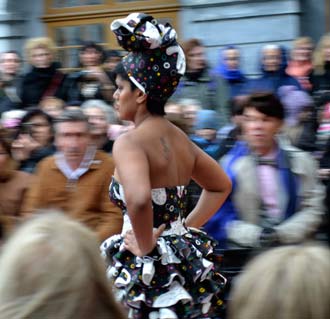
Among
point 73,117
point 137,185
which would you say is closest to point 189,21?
point 73,117

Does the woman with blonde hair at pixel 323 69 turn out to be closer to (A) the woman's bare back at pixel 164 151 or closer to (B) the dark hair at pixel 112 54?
(B) the dark hair at pixel 112 54

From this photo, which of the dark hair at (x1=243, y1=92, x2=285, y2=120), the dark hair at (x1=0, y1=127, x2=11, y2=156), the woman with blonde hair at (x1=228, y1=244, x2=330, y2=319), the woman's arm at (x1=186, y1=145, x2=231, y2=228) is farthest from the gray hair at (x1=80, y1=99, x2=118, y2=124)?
the woman with blonde hair at (x1=228, y1=244, x2=330, y2=319)

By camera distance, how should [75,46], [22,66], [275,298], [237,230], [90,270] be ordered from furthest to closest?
[75,46] < [22,66] < [237,230] < [90,270] < [275,298]

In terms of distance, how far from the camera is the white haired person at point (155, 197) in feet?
13.2

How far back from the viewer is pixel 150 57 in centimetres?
412

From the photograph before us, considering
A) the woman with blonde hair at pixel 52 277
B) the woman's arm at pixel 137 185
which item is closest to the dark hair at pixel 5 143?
the woman's arm at pixel 137 185

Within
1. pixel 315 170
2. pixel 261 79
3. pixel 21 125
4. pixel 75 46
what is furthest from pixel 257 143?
pixel 75 46

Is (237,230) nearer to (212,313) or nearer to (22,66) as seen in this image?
(212,313)

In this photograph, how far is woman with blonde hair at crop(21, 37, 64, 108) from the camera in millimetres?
9188

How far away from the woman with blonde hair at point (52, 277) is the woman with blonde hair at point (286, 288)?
33 centimetres

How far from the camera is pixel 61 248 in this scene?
2.21m

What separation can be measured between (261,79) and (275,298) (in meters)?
6.83

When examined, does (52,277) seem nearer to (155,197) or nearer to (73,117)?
(155,197)

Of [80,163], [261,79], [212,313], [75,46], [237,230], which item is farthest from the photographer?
[75,46]
